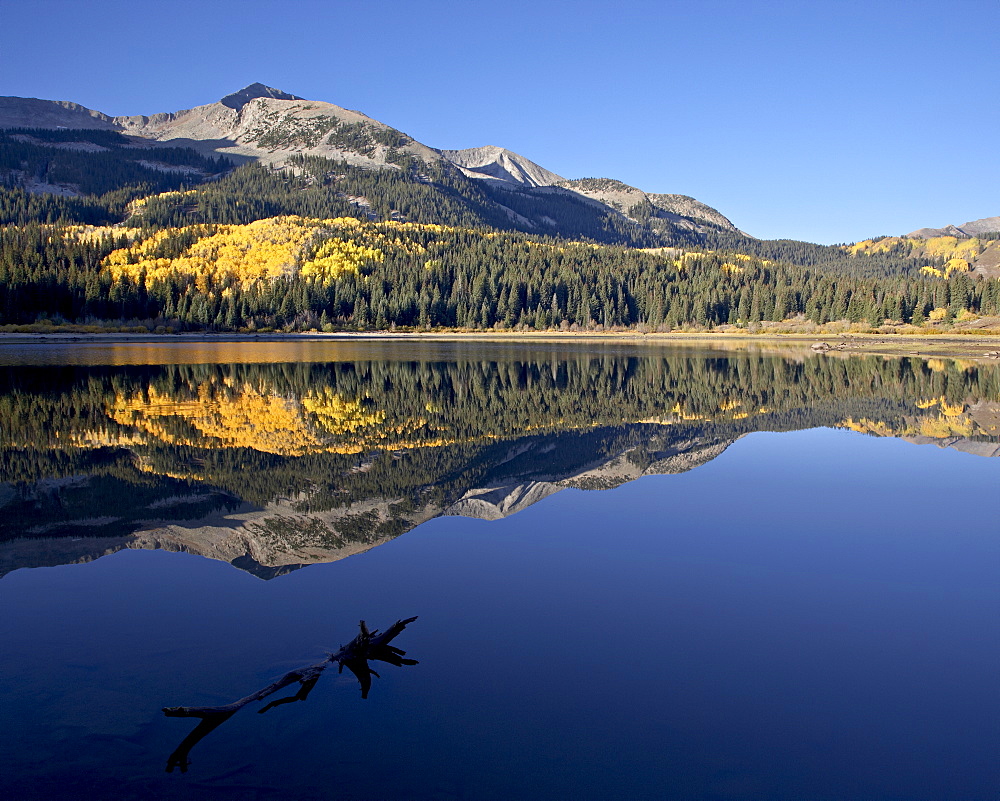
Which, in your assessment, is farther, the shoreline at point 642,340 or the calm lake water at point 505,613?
the shoreline at point 642,340

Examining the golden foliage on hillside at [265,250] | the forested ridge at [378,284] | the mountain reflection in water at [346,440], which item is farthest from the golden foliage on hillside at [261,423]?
the golden foliage on hillside at [265,250]

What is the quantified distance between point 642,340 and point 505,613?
9968 centimetres

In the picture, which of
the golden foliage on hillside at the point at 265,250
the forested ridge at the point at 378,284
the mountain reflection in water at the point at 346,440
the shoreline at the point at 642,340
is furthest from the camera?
the golden foliage on hillside at the point at 265,250

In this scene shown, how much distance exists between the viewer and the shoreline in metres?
70.8

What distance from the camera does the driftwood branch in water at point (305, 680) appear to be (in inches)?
228

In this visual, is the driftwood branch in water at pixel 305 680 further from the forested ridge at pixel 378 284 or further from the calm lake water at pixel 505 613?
the forested ridge at pixel 378 284

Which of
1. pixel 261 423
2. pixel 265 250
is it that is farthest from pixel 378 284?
pixel 261 423

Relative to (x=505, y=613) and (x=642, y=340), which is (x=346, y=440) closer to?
(x=505, y=613)

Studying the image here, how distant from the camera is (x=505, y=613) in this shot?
843 cm

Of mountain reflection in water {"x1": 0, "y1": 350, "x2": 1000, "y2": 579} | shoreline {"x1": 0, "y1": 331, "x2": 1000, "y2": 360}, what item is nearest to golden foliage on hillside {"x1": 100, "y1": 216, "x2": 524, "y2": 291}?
shoreline {"x1": 0, "y1": 331, "x2": 1000, "y2": 360}

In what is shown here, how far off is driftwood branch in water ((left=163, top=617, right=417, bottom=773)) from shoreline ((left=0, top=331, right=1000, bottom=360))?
6224 cm

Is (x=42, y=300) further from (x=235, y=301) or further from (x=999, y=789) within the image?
(x=999, y=789)

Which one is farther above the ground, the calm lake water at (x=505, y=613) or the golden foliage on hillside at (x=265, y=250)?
the golden foliage on hillside at (x=265, y=250)

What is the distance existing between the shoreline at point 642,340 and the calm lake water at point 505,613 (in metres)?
53.9
